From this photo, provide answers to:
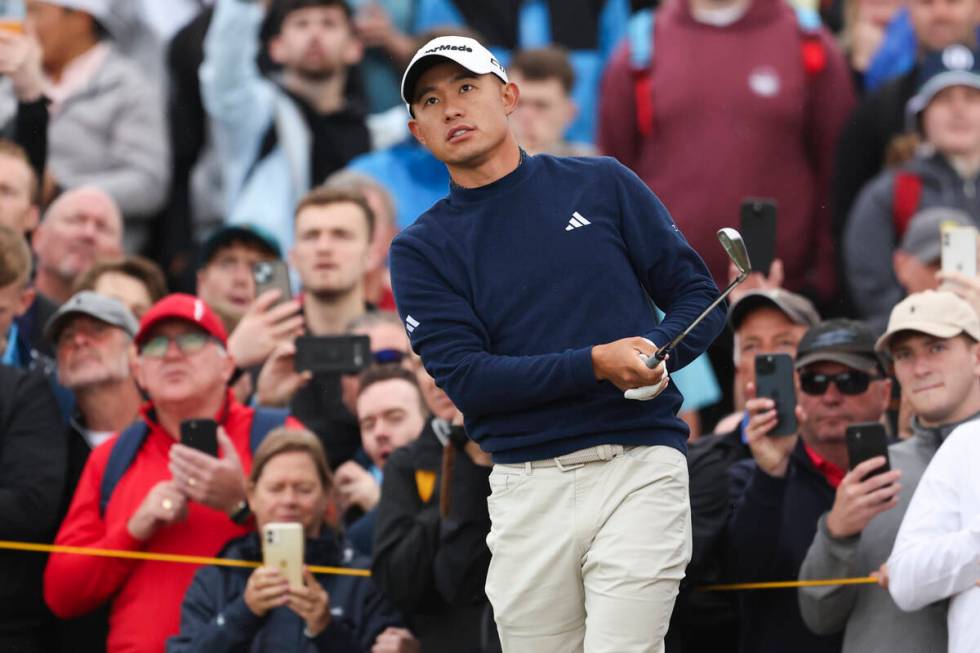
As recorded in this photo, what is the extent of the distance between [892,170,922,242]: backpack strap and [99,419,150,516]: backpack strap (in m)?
4.50

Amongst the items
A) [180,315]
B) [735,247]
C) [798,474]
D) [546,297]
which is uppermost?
[180,315]

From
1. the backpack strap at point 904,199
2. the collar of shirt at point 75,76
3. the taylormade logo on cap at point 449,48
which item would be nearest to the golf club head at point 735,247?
the taylormade logo on cap at point 449,48

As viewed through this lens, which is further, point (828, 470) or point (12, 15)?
A: point (12, 15)

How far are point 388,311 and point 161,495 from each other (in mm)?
2074

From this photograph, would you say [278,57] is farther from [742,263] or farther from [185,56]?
[742,263]

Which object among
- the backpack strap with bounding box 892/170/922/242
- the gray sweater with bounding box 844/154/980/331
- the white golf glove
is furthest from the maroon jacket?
the white golf glove

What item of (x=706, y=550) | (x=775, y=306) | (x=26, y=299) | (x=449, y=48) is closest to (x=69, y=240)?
(x=26, y=299)

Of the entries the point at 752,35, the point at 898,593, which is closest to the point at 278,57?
the point at 752,35

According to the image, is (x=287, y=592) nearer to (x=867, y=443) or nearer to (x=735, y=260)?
(x=867, y=443)

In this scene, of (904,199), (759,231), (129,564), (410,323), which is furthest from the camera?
(904,199)

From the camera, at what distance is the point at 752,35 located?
39.1 feet

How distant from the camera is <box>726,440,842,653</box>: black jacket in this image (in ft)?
26.1

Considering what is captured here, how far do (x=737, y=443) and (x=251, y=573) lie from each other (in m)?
2.11

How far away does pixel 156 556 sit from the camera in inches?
336
